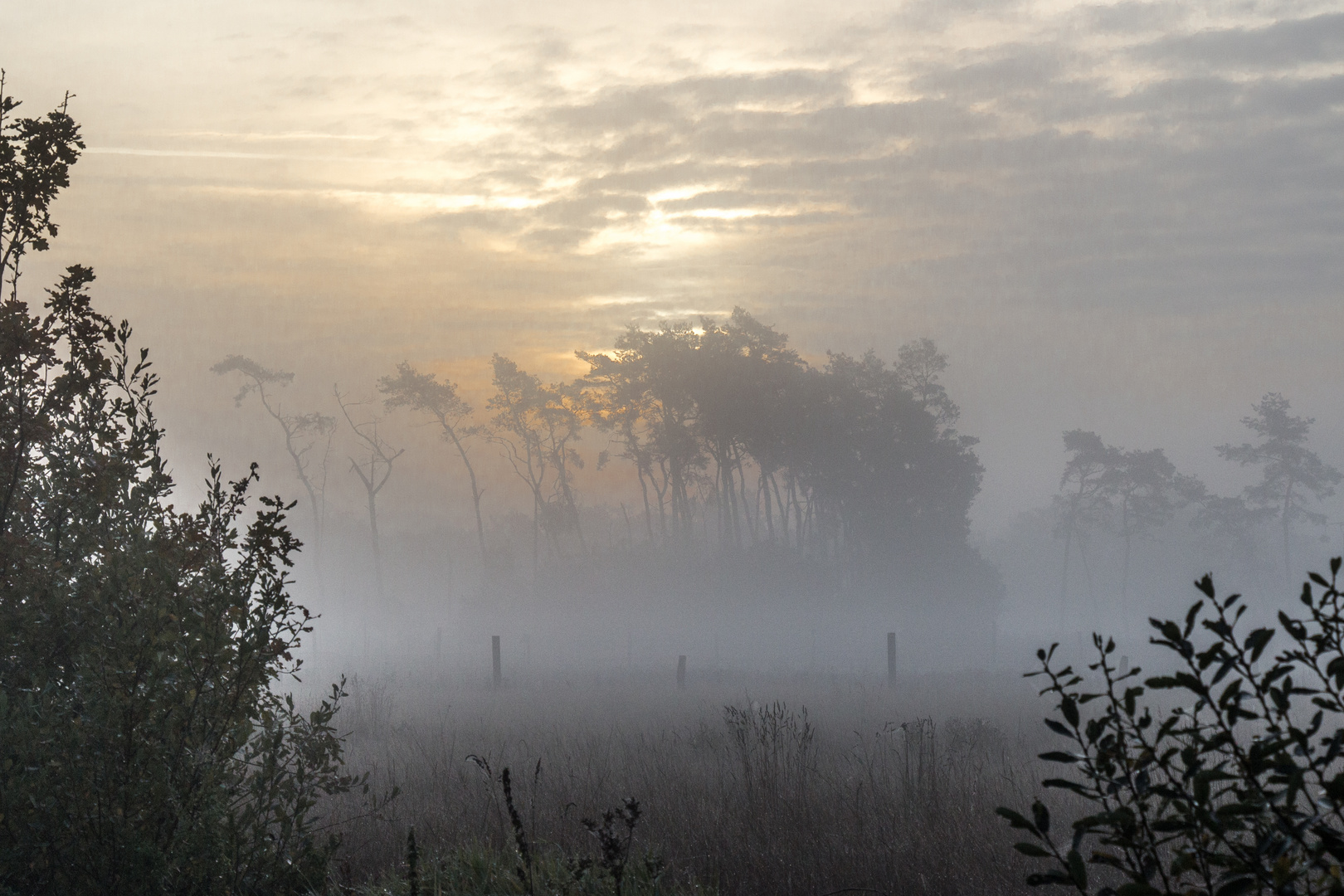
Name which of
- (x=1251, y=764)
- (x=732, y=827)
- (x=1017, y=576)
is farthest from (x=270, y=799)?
(x=1017, y=576)

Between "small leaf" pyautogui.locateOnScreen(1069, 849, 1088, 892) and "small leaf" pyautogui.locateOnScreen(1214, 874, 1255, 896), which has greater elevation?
"small leaf" pyautogui.locateOnScreen(1069, 849, 1088, 892)

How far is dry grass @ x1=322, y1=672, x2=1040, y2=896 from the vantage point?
5945mm

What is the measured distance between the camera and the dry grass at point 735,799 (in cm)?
595

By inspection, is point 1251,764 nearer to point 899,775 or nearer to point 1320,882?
point 1320,882

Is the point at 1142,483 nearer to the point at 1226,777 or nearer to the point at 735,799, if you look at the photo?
the point at 735,799

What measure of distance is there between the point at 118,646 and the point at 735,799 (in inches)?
192

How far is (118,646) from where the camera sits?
429cm

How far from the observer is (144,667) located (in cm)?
431

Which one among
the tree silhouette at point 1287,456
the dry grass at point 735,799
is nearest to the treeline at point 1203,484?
the tree silhouette at point 1287,456

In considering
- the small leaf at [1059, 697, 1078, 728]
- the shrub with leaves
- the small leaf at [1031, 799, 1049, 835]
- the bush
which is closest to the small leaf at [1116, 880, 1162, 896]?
the shrub with leaves

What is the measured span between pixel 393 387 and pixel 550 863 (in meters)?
47.4

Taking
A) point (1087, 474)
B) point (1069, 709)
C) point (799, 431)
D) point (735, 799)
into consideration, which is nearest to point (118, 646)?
point (1069, 709)

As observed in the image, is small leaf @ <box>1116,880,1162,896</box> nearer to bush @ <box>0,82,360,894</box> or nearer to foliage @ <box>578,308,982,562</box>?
bush @ <box>0,82,360,894</box>

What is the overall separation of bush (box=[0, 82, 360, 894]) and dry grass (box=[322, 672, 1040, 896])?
1.37m
